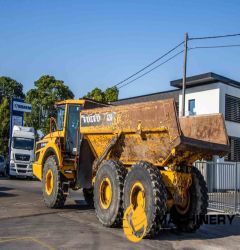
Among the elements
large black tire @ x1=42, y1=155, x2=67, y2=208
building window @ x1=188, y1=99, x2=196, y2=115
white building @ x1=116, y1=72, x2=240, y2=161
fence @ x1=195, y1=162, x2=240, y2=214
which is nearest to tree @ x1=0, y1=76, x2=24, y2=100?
white building @ x1=116, y1=72, x2=240, y2=161

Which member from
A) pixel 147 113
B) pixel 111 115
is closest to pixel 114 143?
pixel 111 115

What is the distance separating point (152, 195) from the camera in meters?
8.47

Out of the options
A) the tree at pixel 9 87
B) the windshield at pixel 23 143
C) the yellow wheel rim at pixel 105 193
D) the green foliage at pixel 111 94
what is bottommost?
→ the yellow wheel rim at pixel 105 193

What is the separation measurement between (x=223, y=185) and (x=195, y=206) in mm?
5901

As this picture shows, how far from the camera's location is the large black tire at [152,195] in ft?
27.4

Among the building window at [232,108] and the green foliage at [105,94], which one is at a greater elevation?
the green foliage at [105,94]

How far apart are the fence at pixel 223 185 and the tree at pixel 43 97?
1096 inches

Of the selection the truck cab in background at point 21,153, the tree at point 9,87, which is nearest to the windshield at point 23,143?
the truck cab in background at point 21,153

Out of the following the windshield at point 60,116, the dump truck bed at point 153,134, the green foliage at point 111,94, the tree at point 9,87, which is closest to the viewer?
the dump truck bed at point 153,134

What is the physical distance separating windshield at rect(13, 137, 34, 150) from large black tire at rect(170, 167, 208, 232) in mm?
19903

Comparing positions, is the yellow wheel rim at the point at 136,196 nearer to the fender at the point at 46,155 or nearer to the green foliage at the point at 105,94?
the fender at the point at 46,155

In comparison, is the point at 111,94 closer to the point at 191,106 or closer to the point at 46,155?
the point at 191,106

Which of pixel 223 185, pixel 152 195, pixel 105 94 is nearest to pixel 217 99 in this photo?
pixel 223 185

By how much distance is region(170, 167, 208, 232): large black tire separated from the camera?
31.4 ft
